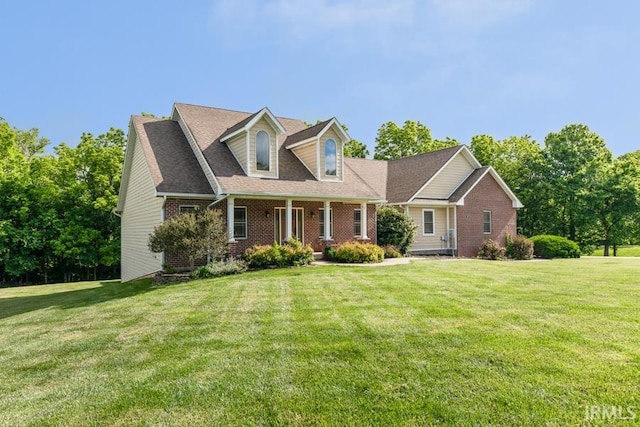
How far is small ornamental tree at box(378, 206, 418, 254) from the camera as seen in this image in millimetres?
20984

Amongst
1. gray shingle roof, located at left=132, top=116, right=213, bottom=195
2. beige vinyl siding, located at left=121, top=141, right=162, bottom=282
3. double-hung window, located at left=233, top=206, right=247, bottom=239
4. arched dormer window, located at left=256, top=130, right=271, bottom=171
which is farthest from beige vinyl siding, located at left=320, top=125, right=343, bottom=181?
beige vinyl siding, located at left=121, top=141, right=162, bottom=282

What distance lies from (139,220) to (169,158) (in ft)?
13.2

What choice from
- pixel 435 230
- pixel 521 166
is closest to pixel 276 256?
pixel 435 230

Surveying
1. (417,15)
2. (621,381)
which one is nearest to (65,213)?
(417,15)

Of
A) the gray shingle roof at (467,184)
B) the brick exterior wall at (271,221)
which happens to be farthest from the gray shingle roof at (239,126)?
the gray shingle roof at (467,184)

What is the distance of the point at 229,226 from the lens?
621 inches

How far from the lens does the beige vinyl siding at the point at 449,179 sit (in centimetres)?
2400

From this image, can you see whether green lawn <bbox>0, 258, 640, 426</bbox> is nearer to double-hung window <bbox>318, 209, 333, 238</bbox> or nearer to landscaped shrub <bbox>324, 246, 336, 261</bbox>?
landscaped shrub <bbox>324, 246, 336, 261</bbox>

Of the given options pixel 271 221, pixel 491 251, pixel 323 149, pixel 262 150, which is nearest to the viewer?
pixel 271 221

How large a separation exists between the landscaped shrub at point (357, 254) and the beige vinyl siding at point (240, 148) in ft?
17.8

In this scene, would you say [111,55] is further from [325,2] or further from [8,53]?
[325,2]

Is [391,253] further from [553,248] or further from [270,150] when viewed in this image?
[553,248]

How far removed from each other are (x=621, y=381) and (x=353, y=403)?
301 cm

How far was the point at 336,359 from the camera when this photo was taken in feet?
17.9
